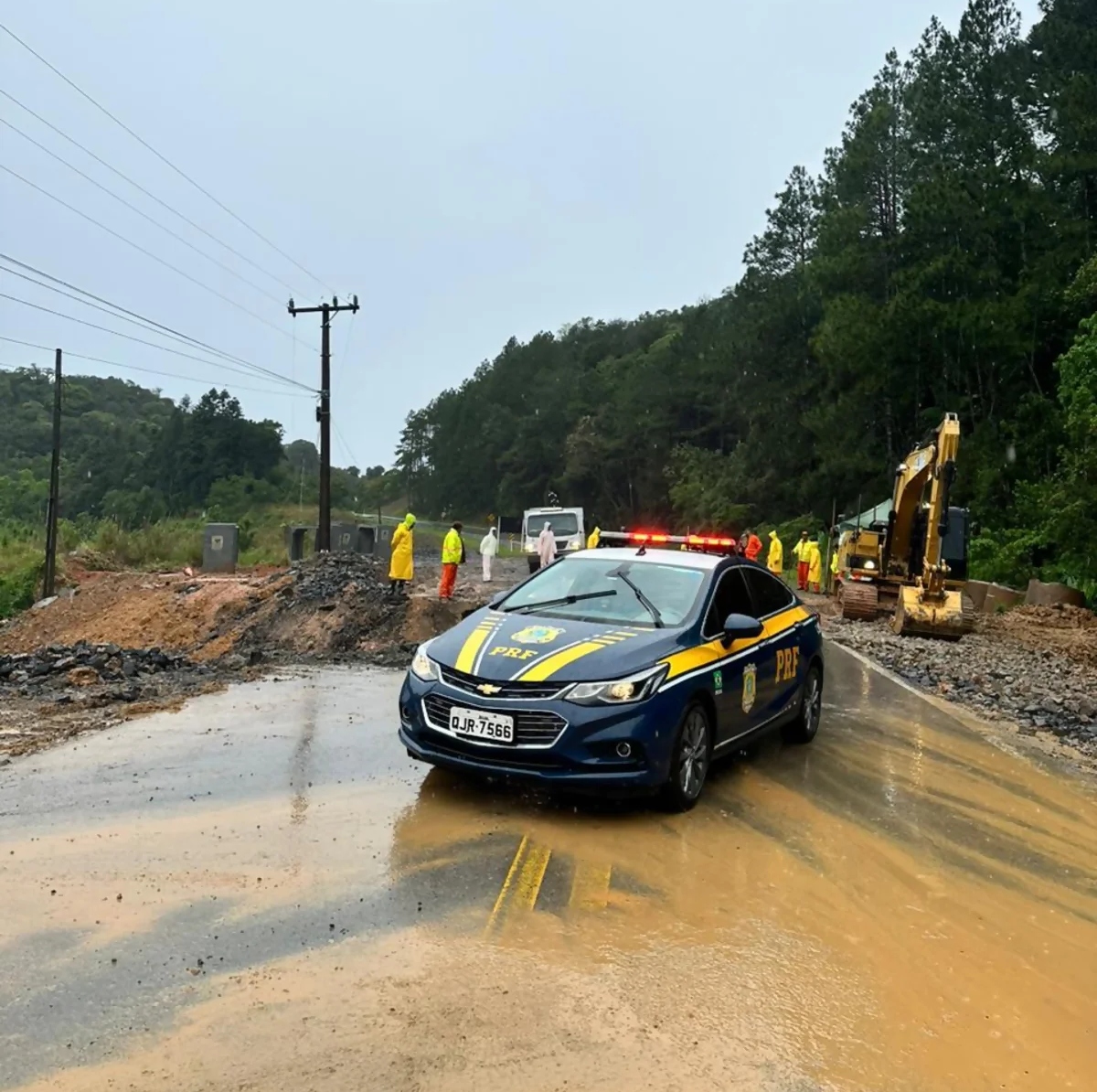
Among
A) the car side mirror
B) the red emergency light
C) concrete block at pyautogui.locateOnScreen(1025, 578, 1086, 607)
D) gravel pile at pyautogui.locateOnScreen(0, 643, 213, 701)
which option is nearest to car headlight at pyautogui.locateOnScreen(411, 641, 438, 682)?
the car side mirror

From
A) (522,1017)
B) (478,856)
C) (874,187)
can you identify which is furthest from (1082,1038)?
(874,187)

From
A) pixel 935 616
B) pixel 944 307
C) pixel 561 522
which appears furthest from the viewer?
pixel 944 307

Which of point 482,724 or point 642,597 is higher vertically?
point 642,597

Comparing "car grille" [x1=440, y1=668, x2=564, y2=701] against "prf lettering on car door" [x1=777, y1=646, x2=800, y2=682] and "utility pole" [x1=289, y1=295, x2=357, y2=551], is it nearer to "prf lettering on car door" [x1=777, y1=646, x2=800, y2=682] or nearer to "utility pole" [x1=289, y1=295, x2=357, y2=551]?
"prf lettering on car door" [x1=777, y1=646, x2=800, y2=682]

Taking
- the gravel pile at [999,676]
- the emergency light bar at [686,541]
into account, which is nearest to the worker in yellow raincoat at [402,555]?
the gravel pile at [999,676]

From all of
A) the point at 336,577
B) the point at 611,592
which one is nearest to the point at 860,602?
the point at 336,577

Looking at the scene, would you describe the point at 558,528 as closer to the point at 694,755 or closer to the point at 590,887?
the point at 694,755

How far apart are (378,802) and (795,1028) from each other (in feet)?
10.6

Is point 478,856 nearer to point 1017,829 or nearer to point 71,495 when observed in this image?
point 1017,829

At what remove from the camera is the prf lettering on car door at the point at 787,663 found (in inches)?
326

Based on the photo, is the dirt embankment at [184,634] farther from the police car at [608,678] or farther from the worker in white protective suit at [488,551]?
the police car at [608,678]

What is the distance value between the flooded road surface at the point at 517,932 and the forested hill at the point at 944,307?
19630mm

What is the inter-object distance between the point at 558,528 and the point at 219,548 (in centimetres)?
1075

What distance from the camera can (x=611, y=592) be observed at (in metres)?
7.71
